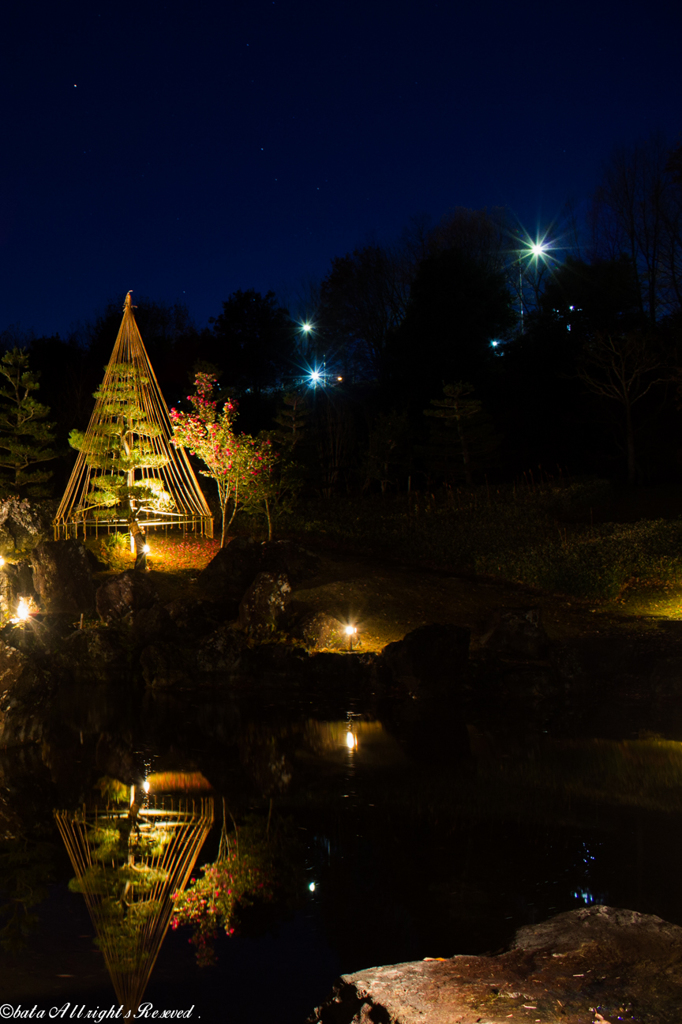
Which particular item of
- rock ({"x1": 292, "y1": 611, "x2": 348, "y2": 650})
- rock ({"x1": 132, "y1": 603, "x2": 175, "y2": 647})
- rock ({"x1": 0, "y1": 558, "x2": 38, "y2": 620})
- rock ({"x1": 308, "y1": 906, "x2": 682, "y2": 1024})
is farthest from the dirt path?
rock ({"x1": 308, "y1": 906, "x2": 682, "y2": 1024})

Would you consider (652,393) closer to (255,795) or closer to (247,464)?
(247,464)

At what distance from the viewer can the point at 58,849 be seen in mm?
4672

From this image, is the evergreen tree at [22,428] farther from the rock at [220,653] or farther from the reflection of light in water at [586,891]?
the reflection of light in water at [586,891]

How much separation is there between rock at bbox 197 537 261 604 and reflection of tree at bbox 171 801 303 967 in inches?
272

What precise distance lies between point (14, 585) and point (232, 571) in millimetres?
3336

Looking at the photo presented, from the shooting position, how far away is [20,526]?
14195mm

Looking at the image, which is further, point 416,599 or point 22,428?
point 22,428

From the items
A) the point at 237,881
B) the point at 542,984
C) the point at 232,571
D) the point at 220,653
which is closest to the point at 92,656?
the point at 220,653

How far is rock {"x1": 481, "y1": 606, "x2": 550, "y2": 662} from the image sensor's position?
955 centimetres

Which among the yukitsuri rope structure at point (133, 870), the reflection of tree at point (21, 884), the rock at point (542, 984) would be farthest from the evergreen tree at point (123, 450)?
the rock at point (542, 984)

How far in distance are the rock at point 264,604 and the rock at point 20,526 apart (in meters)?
5.62

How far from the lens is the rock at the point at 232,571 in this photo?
11914 mm

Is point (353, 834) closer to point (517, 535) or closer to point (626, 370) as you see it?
point (517, 535)

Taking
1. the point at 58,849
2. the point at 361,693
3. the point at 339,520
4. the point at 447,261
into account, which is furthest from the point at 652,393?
the point at 58,849
